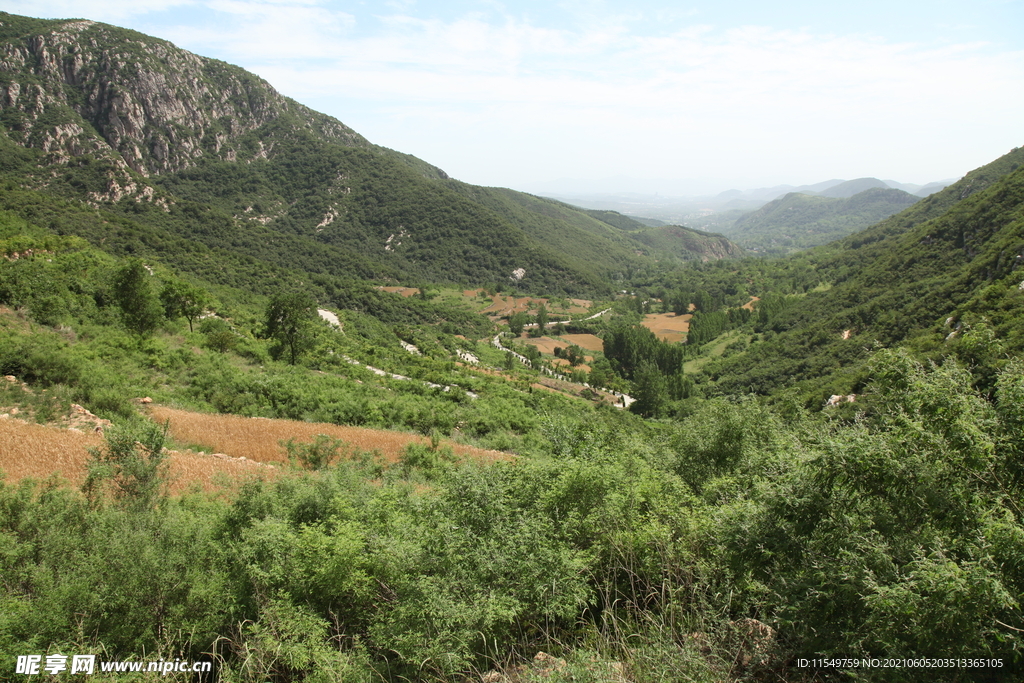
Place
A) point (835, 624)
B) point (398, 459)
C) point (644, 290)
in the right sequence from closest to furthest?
1. point (835, 624)
2. point (398, 459)
3. point (644, 290)

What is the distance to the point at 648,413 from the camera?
70562mm

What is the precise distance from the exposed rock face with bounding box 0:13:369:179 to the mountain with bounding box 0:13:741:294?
1.24 ft

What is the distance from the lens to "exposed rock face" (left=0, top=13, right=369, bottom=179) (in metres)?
109

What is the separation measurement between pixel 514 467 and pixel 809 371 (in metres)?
70.4

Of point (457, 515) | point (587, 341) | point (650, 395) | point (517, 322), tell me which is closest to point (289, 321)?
point (457, 515)

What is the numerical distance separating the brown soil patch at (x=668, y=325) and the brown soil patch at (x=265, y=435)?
10173 centimetres

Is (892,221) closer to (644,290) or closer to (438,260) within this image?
(644,290)

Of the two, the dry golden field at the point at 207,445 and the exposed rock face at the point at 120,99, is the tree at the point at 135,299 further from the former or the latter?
the exposed rock face at the point at 120,99

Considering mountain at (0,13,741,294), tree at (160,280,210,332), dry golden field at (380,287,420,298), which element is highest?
mountain at (0,13,741,294)

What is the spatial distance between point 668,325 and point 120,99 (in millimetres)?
155951

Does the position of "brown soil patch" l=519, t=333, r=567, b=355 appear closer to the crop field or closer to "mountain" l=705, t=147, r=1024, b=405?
"mountain" l=705, t=147, r=1024, b=405

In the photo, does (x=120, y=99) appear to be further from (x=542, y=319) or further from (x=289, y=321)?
(x=289, y=321)

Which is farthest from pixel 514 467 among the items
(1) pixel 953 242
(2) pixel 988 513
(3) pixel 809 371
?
(1) pixel 953 242

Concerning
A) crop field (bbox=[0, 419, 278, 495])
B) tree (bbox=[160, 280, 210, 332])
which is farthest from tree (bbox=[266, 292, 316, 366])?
crop field (bbox=[0, 419, 278, 495])
